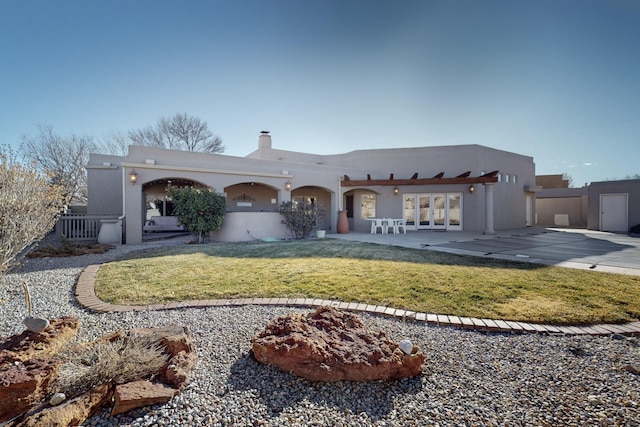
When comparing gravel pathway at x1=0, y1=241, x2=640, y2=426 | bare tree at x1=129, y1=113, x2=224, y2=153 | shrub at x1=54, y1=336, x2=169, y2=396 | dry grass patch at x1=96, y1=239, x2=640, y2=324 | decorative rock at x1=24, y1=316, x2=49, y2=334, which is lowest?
gravel pathway at x1=0, y1=241, x2=640, y2=426

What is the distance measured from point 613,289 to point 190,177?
1373 cm

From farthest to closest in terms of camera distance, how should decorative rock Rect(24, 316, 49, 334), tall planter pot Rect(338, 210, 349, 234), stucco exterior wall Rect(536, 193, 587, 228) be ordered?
stucco exterior wall Rect(536, 193, 587, 228) → tall planter pot Rect(338, 210, 349, 234) → decorative rock Rect(24, 316, 49, 334)

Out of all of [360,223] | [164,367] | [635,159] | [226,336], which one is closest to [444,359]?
[226,336]

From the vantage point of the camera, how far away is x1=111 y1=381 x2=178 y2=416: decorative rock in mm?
2066

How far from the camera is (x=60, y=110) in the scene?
16422 mm

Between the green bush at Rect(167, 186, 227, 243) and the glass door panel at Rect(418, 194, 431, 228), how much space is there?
1213 centimetres

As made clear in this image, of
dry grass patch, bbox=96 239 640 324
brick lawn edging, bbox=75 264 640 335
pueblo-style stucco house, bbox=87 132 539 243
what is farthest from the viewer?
pueblo-style stucco house, bbox=87 132 539 243

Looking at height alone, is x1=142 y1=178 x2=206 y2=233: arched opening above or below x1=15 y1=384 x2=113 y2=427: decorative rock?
above

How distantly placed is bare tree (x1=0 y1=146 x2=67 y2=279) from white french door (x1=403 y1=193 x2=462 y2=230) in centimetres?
1663

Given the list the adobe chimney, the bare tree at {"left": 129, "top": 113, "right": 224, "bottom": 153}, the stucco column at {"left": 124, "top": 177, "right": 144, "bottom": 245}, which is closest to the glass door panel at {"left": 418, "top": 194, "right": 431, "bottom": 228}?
the adobe chimney

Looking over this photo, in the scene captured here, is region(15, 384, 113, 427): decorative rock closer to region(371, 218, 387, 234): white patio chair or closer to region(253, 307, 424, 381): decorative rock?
region(253, 307, 424, 381): decorative rock

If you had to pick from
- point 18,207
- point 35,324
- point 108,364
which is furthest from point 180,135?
point 108,364

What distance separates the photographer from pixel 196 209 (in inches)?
458

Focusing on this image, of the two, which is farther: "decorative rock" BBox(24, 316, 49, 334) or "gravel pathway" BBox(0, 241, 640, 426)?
"decorative rock" BBox(24, 316, 49, 334)
